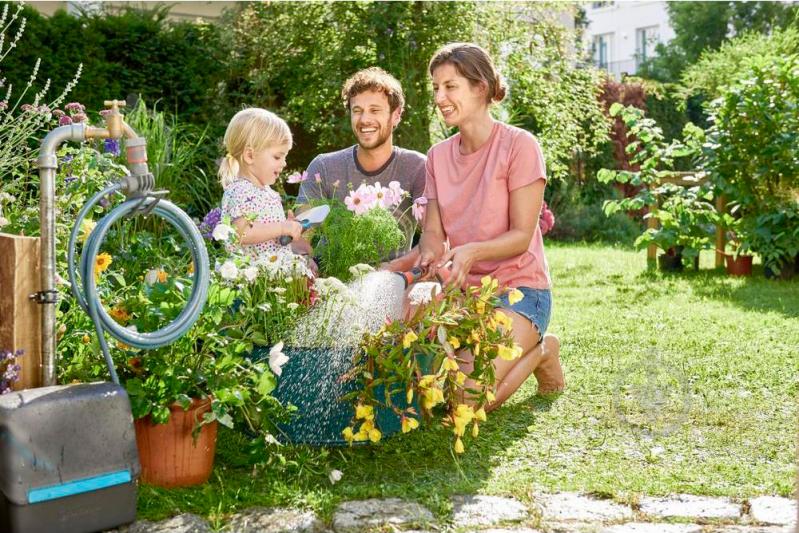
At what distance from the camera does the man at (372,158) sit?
11.3 feet

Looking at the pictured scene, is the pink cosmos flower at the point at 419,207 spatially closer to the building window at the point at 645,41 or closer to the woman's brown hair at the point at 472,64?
the woman's brown hair at the point at 472,64

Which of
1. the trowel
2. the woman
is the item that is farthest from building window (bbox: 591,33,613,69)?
the trowel

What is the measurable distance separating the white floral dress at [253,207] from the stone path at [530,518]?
0.98m

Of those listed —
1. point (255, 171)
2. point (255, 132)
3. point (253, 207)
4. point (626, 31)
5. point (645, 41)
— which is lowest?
point (253, 207)

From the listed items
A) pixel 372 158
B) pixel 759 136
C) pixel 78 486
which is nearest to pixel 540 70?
pixel 759 136

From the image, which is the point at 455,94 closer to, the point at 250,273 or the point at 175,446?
the point at 250,273

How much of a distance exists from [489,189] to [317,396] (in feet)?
3.40

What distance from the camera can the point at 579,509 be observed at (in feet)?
7.92

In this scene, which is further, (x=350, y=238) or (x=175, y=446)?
(x=350, y=238)

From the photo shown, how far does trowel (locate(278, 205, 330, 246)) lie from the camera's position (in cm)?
300

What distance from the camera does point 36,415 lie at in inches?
82.6

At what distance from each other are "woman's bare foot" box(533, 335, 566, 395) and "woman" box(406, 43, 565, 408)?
0.06 metres

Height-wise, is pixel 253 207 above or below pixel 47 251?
above

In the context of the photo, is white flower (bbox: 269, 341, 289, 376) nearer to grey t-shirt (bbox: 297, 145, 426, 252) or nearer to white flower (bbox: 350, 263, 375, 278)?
white flower (bbox: 350, 263, 375, 278)
